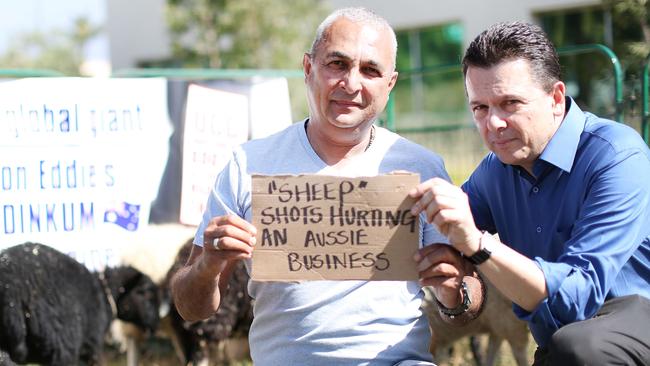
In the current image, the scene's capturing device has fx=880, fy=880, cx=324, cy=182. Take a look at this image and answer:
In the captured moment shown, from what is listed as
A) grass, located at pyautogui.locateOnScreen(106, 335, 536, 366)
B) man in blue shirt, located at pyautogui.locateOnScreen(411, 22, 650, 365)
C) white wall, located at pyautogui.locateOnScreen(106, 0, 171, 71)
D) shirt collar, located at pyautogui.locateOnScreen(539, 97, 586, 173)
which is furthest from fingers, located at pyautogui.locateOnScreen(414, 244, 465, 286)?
white wall, located at pyautogui.locateOnScreen(106, 0, 171, 71)

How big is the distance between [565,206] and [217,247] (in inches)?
42.2

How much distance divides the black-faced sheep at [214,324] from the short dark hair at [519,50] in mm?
3193

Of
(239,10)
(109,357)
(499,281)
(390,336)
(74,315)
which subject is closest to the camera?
(499,281)

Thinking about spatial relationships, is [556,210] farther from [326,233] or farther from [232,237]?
[232,237]

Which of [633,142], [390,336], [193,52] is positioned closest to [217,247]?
[390,336]

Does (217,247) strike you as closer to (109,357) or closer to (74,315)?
(74,315)

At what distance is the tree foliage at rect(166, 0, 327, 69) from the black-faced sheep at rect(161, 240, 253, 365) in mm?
11623

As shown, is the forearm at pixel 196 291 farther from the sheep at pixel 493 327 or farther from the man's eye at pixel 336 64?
the sheep at pixel 493 327

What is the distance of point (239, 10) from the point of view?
17547 mm

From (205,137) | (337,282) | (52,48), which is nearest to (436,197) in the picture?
(337,282)

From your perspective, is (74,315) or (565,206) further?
(74,315)

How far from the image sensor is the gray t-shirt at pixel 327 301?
292 centimetres

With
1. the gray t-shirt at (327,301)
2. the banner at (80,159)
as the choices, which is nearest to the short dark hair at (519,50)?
the gray t-shirt at (327,301)

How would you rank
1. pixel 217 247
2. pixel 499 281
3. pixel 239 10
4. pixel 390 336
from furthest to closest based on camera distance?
pixel 239 10
pixel 390 336
pixel 217 247
pixel 499 281
